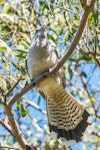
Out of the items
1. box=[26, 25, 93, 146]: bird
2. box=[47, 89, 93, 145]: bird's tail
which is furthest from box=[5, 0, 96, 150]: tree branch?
box=[47, 89, 93, 145]: bird's tail

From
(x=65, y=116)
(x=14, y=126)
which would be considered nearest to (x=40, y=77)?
(x=14, y=126)

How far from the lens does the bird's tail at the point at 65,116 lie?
3559 mm

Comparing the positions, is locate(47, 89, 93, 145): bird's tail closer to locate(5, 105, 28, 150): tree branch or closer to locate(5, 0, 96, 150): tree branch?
locate(5, 0, 96, 150): tree branch

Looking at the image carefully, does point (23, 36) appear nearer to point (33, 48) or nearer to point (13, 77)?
point (33, 48)

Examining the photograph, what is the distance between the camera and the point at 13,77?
2.99 meters

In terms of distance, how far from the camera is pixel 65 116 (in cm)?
360

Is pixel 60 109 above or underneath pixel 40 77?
underneath

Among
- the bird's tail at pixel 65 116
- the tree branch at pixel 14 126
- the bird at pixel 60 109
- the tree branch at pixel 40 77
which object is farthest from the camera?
the bird's tail at pixel 65 116

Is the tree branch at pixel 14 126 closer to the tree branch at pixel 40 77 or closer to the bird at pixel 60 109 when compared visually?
the tree branch at pixel 40 77

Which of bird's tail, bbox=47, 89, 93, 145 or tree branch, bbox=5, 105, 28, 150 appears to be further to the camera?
bird's tail, bbox=47, 89, 93, 145

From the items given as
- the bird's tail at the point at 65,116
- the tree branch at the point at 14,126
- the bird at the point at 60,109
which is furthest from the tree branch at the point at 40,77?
the bird's tail at the point at 65,116

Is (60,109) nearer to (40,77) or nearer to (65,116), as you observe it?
(65,116)

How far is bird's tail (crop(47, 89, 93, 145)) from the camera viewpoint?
356cm

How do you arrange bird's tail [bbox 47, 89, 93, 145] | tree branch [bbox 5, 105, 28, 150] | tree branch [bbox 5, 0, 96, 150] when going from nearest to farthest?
tree branch [bbox 5, 0, 96, 150] < tree branch [bbox 5, 105, 28, 150] < bird's tail [bbox 47, 89, 93, 145]
